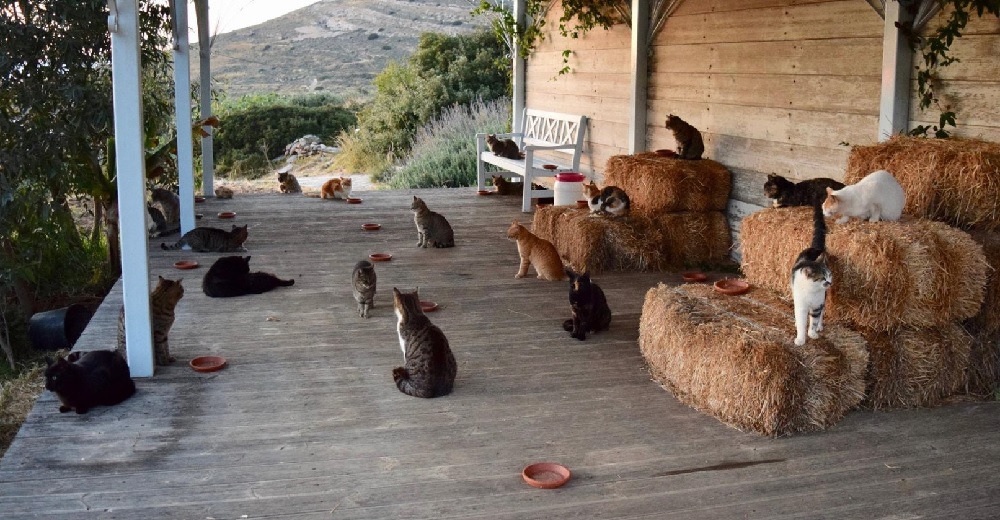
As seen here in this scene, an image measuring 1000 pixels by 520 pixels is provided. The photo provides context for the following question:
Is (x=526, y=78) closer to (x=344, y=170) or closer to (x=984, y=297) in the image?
(x=344, y=170)

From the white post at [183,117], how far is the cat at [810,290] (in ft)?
20.0

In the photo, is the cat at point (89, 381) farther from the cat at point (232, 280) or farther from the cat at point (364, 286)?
the cat at point (232, 280)

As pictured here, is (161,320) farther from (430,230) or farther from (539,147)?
(539,147)

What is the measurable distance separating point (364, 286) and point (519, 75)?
7697mm

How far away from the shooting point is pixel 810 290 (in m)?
3.86

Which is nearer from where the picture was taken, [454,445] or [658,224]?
[454,445]

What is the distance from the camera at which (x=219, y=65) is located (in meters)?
32.5

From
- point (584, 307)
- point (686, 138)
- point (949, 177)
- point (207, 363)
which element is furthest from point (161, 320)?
point (686, 138)

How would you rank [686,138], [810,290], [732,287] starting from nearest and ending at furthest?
[810,290], [732,287], [686,138]

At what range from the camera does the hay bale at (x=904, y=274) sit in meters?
3.96

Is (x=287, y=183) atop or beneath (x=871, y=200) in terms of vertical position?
beneath

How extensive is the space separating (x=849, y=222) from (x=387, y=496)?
267cm

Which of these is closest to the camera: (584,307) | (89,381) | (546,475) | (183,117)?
(546,475)

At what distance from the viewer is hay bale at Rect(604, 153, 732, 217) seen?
284 inches
